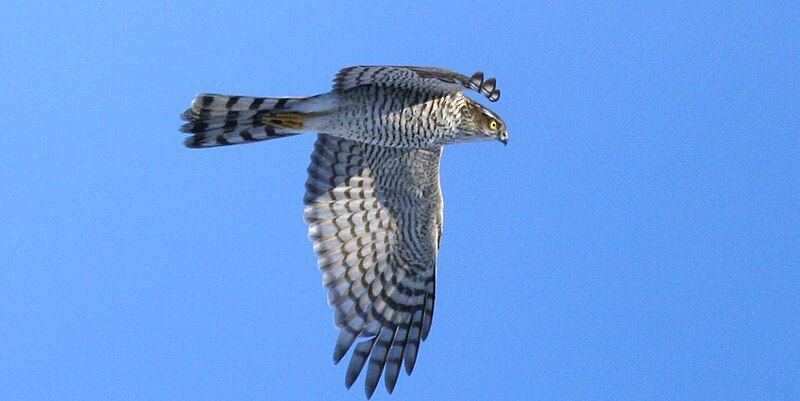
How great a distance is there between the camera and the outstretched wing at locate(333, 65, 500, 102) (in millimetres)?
9539

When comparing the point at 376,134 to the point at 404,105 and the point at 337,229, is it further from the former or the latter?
the point at 337,229

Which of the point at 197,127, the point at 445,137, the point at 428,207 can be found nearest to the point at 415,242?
the point at 428,207

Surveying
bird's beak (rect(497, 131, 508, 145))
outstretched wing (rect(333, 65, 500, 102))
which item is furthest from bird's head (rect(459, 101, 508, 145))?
outstretched wing (rect(333, 65, 500, 102))

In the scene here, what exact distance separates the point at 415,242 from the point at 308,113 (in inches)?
74.9

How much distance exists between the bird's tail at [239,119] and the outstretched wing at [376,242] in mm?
872

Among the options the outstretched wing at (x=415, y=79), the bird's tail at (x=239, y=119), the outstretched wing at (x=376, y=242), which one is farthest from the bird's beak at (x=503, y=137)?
the bird's tail at (x=239, y=119)

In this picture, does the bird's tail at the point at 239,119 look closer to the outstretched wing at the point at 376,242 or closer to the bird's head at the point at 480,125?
the outstretched wing at the point at 376,242

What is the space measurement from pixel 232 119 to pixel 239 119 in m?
0.06

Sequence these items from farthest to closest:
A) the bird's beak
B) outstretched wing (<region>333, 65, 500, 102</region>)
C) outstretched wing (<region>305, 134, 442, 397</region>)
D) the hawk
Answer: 1. outstretched wing (<region>305, 134, 442, 397</region>)
2. the bird's beak
3. the hawk
4. outstretched wing (<region>333, 65, 500, 102</region>)

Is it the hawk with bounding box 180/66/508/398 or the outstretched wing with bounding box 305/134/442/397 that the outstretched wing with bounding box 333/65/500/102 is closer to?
the hawk with bounding box 180/66/508/398

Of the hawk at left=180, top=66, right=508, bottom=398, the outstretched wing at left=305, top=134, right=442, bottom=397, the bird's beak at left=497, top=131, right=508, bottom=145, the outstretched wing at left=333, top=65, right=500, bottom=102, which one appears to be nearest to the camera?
the outstretched wing at left=333, top=65, right=500, bottom=102

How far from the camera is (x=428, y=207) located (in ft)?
38.7

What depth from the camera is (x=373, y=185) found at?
38.5ft

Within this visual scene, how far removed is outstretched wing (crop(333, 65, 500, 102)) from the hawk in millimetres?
56
